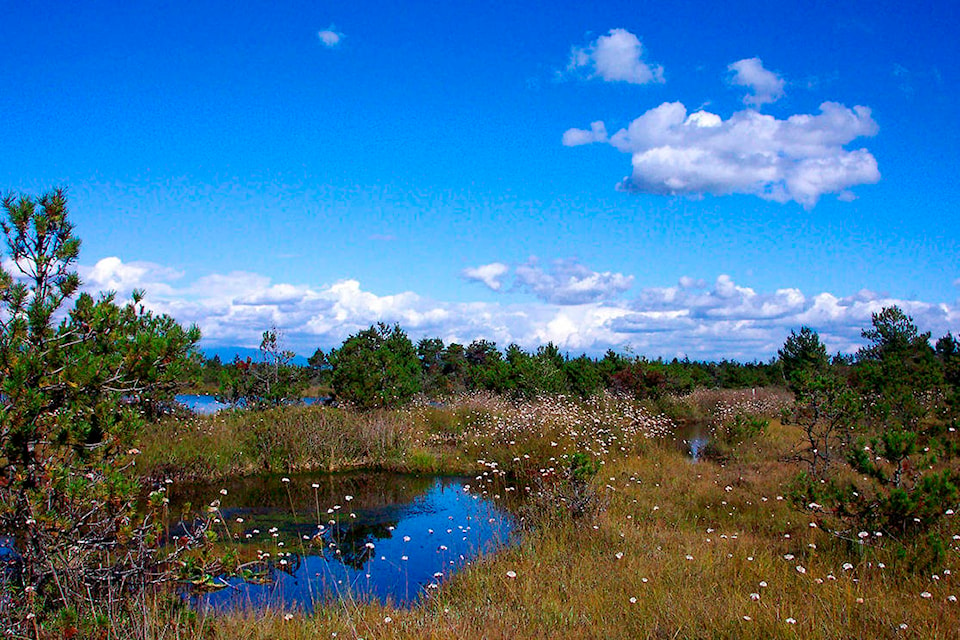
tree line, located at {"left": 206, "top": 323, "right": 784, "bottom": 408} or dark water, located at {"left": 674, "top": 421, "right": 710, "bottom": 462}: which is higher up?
tree line, located at {"left": 206, "top": 323, "right": 784, "bottom": 408}

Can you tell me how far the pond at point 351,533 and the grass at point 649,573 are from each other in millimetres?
608

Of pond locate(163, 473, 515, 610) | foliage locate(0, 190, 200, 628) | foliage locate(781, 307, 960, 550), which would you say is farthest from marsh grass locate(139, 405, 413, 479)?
foliage locate(781, 307, 960, 550)

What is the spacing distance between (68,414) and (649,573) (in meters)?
5.82

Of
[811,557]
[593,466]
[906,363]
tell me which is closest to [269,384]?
[593,466]

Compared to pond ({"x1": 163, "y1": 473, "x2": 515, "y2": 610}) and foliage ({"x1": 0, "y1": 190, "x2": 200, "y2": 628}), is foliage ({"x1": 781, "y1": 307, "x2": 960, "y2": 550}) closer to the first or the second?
pond ({"x1": 163, "y1": 473, "x2": 515, "y2": 610})

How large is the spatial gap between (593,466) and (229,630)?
6.07 meters

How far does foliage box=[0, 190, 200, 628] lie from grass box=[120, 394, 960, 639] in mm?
796

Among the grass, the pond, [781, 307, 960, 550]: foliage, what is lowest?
the pond

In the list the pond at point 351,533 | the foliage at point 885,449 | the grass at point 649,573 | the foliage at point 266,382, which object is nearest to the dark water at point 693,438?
the grass at point 649,573

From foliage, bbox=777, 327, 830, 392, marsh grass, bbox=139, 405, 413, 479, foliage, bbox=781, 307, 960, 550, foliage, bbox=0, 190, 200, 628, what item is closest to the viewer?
foliage, bbox=0, 190, 200, 628

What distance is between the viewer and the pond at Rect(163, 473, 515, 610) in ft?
25.7

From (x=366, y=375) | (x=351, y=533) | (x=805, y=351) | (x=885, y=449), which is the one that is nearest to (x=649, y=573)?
(x=885, y=449)

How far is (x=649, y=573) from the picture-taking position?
6949 millimetres

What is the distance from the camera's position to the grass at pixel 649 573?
210 inches
